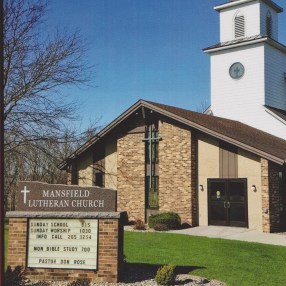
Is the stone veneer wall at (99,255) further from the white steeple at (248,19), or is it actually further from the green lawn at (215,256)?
the white steeple at (248,19)

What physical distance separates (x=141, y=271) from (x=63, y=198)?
2.63 metres

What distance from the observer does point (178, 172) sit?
22.2 m

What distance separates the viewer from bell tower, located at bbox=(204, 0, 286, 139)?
2867cm

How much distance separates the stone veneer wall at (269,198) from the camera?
19.5 m

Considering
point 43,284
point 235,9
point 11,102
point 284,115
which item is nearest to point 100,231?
point 43,284

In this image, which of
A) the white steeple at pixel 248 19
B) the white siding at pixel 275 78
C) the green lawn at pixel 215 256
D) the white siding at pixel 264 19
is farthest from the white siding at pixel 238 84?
the green lawn at pixel 215 256

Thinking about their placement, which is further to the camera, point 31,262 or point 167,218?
point 167,218

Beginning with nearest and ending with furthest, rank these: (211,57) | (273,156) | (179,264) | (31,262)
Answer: (31,262)
(179,264)
(273,156)
(211,57)

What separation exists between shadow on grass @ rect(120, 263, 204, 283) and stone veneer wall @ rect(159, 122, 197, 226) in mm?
9986

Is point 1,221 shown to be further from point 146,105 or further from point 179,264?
point 146,105

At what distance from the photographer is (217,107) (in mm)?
30359

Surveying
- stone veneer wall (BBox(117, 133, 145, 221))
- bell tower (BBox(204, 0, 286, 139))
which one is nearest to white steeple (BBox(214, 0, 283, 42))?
bell tower (BBox(204, 0, 286, 139))

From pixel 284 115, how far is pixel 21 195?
22.1 meters

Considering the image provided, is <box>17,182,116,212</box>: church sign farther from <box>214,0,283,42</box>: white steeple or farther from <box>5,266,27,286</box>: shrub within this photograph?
<box>214,0,283,42</box>: white steeple
